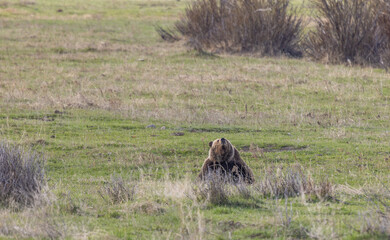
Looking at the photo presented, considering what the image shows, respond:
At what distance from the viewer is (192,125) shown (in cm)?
1356

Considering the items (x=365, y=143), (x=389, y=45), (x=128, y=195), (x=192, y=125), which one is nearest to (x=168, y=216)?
(x=128, y=195)

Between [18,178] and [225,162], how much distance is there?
9.72 ft

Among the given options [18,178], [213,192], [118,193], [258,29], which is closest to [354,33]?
[258,29]

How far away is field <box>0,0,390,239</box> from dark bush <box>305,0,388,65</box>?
3.93 feet

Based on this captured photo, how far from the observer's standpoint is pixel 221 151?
834 cm

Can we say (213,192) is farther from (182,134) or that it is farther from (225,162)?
(182,134)

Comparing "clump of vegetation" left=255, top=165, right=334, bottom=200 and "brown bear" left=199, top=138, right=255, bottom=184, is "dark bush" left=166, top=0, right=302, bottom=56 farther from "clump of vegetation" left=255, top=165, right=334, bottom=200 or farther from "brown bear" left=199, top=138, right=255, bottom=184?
"clump of vegetation" left=255, top=165, right=334, bottom=200

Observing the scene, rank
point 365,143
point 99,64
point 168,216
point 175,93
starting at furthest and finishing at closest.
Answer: point 99,64
point 175,93
point 365,143
point 168,216

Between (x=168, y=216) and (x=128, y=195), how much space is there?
114 cm

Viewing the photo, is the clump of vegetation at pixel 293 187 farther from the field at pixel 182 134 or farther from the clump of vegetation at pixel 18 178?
the clump of vegetation at pixel 18 178

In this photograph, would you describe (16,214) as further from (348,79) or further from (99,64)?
(99,64)

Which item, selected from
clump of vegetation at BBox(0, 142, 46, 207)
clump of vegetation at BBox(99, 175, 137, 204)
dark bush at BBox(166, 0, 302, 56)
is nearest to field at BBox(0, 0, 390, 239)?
clump of vegetation at BBox(99, 175, 137, 204)

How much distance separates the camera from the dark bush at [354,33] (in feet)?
79.0

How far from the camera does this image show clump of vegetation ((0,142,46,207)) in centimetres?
726
